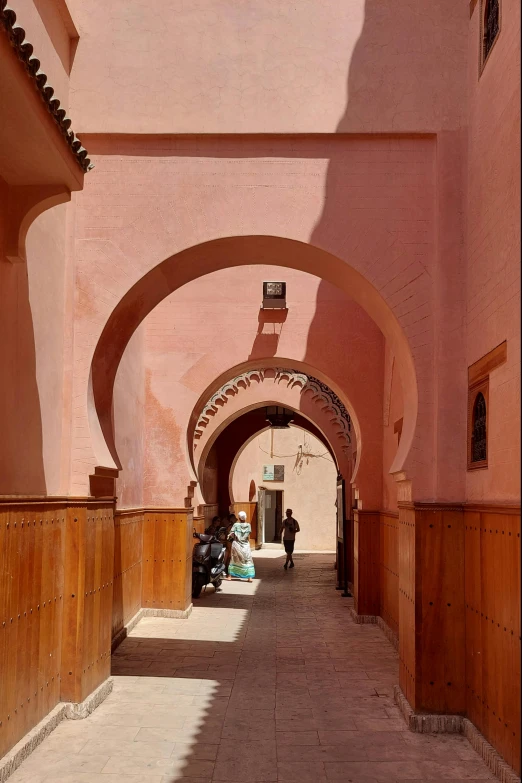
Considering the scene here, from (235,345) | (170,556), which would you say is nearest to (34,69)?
(235,345)

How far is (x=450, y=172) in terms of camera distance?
253 inches

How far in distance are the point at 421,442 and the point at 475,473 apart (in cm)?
54

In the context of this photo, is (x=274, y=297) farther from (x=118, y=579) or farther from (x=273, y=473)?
(x=273, y=473)

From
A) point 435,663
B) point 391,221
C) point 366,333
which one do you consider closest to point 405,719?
point 435,663

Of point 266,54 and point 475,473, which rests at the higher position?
point 266,54

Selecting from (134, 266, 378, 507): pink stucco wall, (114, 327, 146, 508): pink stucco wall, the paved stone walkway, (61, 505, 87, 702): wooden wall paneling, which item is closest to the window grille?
(61, 505, 87, 702): wooden wall paneling

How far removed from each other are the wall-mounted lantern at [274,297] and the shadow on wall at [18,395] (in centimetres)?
611

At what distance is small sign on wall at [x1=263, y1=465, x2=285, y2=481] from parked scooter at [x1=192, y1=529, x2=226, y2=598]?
46.5 ft

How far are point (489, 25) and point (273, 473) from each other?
75.6ft

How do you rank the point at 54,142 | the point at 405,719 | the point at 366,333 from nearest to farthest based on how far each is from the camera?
the point at 54,142, the point at 405,719, the point at 366,333

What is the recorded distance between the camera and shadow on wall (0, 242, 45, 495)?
5160mm

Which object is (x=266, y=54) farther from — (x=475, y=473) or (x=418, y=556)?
(x=418, y=556)

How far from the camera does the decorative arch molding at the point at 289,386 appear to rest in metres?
14.2

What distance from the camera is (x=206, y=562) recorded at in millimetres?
13328
